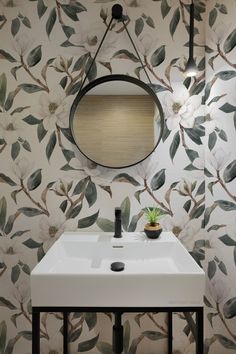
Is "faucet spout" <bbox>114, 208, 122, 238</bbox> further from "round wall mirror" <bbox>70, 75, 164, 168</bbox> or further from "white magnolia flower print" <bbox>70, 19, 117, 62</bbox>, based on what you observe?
"white magnolia flower print" <bbox>70, 19, 117, 62</bbox>

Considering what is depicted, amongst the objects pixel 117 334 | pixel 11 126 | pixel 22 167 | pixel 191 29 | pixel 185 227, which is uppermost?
pixel 191 29

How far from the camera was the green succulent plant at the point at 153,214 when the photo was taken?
1.76 meters

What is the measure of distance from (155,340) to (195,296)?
0.87m

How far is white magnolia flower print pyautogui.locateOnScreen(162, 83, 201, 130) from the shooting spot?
1835 millimetres

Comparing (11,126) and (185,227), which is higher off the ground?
(11,126)

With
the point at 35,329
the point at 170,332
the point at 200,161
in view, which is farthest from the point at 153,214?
the point at 35,329

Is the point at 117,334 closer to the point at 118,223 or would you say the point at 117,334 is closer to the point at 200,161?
the point at 118,223

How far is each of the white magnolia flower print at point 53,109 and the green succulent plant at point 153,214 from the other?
2.39 feet

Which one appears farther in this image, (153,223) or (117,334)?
(153,223)

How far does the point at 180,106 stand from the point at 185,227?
0.74 meters

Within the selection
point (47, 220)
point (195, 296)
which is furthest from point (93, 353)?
point (195, 296)

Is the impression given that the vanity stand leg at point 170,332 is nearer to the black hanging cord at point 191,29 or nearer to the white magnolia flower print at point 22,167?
the white magnolia flower print at point 22,167

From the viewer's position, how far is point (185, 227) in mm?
1865

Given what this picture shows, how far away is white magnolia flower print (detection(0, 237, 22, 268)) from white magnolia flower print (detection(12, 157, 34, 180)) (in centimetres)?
40
